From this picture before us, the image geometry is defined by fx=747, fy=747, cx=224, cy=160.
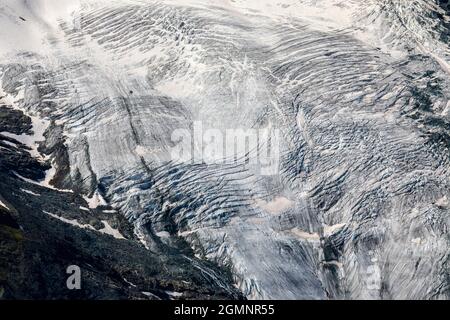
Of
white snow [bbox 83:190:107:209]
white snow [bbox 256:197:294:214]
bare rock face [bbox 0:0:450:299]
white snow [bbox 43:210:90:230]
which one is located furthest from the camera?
white snow [bbox 256:197:294:214]

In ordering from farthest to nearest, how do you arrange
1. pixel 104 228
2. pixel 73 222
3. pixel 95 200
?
pixel 95 200 < pixel 104 228 < pixel 73 222

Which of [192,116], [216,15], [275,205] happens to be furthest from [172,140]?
[216,15]

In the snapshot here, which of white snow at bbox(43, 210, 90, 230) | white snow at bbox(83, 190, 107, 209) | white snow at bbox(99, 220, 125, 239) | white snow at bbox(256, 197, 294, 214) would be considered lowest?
white snow at bbox(256, 197, 294, 214)

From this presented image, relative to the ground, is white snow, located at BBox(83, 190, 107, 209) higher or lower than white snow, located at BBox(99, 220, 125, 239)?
higher

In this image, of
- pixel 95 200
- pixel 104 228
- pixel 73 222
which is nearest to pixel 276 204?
pixel 104 228

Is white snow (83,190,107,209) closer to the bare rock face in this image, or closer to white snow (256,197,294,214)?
the bare rock face

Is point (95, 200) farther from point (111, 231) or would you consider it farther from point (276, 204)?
point (276, 204)

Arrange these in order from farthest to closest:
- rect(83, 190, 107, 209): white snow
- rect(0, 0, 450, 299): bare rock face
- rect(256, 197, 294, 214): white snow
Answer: rect(256, 197, 294, 214): white snow
rect(83, 190, 107, 209): white snow
rect(0, 0, 450, 299): bare rock face

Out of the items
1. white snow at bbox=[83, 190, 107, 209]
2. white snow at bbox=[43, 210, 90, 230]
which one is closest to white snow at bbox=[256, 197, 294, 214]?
white snow at bbox=[83, 190, 107, 209]

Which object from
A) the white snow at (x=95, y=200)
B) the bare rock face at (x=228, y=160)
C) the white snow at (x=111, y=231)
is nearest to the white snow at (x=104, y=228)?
the white snow at (x=111, y=231)
